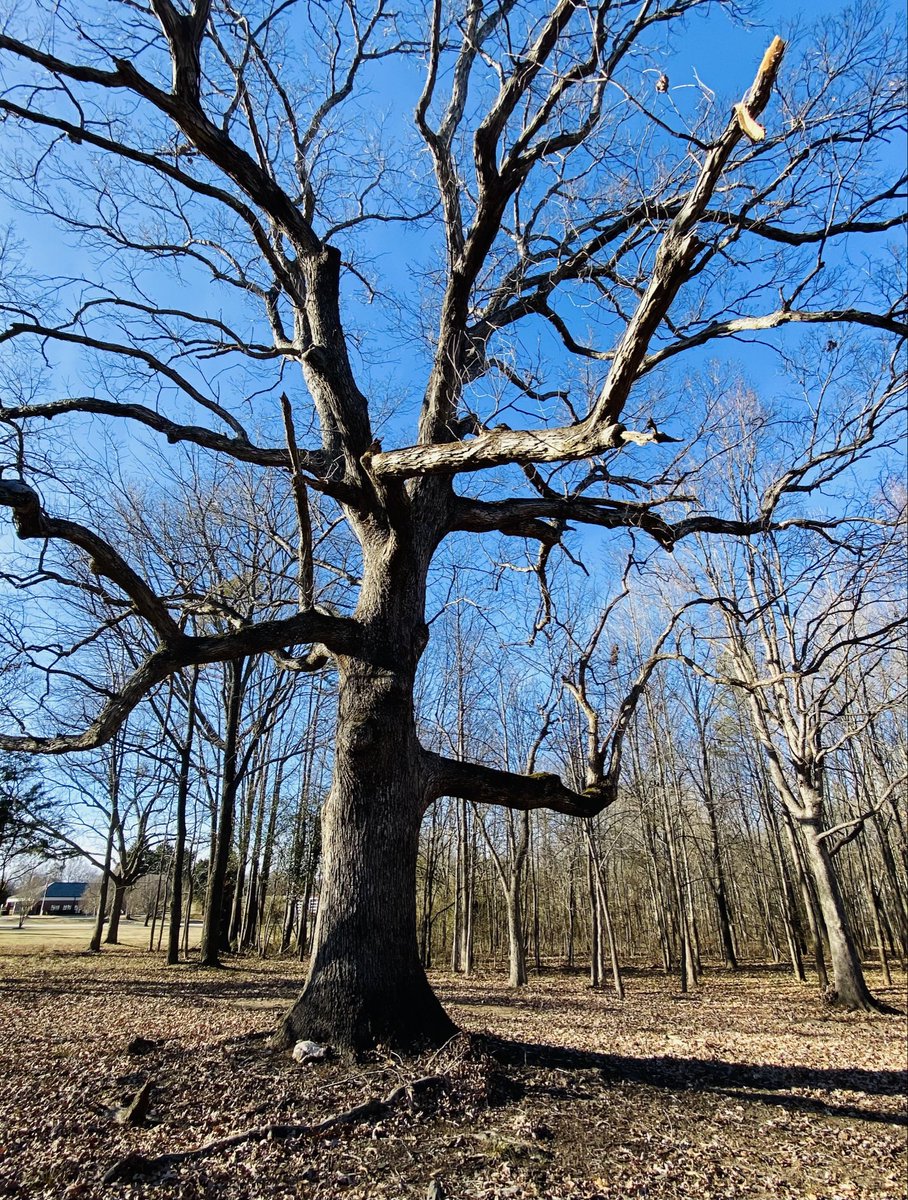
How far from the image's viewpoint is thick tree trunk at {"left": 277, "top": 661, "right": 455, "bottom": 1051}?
4.33 metres

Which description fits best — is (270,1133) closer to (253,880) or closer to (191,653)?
(191,653)

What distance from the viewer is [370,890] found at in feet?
15.0

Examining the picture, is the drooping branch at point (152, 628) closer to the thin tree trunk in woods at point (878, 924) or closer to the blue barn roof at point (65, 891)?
the thin tree trunk in woods at point (878, 924)

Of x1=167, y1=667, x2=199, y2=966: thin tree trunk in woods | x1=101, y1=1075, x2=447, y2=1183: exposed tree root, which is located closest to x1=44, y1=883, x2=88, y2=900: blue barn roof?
x1=167, y1=667, x2=199, y2=966: thin tree trunk in woods

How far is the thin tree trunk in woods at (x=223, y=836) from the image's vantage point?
45.0 feet

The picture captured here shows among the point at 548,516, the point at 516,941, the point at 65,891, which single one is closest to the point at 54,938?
the point at 516,941

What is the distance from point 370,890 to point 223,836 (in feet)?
35.5

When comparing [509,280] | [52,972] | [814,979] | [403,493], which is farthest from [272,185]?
[814,979]

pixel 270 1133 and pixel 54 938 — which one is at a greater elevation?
pixel 54 938

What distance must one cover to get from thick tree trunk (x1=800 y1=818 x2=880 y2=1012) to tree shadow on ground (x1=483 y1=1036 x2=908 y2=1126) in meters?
6.26


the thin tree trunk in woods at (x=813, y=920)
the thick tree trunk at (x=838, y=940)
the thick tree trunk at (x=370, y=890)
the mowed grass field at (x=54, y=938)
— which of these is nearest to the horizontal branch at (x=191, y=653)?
the thick tree trunk at (x=370, y=890)

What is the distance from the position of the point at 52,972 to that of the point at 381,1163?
41.2 feet

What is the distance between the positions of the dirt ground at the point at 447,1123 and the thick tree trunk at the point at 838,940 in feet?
19.3

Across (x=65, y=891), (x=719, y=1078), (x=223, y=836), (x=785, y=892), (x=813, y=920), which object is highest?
(x=65, y=891)
